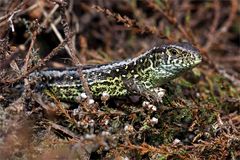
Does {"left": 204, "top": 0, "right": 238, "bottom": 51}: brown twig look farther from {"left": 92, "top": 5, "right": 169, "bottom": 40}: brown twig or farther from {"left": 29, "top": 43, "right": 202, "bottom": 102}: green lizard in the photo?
{"left": 29, "top": 43, "right": 202, "bottom": 102}: green lizard

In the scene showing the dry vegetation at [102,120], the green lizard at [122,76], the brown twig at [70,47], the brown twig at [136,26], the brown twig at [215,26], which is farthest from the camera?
the brown twig at [215,26]

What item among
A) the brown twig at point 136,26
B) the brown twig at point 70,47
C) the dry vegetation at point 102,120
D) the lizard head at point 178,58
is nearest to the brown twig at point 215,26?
the brown twig at point 136,26

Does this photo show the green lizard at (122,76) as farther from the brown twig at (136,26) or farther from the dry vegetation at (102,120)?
the brown twig at (136,26)

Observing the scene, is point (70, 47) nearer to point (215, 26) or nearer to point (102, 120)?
point (102, 120)

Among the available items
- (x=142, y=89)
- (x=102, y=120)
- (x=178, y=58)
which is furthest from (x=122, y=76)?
(x=102, y=120)

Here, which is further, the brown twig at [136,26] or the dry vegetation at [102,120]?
the brown twig at [136,26]

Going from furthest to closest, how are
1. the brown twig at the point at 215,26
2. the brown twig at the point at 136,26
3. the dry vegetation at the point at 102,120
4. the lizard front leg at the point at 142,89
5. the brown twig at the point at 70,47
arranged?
the brown twig at the point at 215,26 < the brown twig at the point at 136,26 < the lizard front leg at the point at 142,89 < the brown twig at the point at 70,47 < the dry vegetation at the point at 102,120

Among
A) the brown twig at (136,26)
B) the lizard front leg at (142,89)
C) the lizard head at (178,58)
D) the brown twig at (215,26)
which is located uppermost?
the brown twig at (136,26)

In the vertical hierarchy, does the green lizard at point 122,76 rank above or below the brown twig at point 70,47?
below

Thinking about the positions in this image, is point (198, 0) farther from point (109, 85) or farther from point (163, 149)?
point (163, 149)
